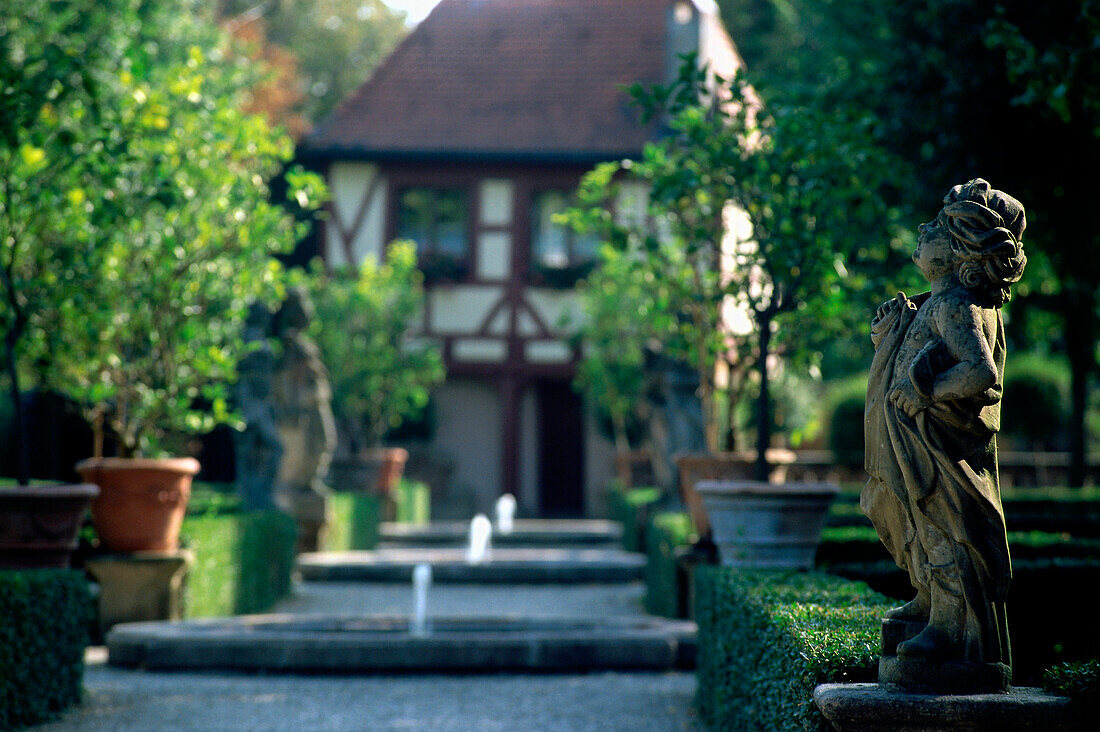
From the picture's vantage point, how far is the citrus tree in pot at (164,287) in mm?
7875

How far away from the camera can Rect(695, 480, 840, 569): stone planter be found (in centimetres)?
617

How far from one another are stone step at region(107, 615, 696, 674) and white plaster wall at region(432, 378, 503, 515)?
14.0 m

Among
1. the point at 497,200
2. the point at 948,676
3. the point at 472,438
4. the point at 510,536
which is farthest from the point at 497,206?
the point at 948,676

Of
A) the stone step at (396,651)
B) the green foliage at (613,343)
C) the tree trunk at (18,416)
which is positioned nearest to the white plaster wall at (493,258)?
the green foliage at (613,343)

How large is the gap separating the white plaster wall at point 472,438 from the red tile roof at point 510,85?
4.17m

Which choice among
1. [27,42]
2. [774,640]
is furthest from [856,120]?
[27,42]

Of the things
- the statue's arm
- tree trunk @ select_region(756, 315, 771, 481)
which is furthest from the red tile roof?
the statue's arm

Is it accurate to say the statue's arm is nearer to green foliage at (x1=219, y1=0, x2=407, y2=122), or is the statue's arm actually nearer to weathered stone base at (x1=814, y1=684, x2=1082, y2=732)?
weathered stone base at (x1=814, y1=684, x2=1082, y2=732)

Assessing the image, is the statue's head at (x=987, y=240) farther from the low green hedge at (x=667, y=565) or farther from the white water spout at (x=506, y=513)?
the white water spout at (x=506, y=513)

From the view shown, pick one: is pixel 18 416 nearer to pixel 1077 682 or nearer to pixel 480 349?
pixel 1077 682

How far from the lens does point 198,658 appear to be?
737cm

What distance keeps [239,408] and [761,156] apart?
17.8ft

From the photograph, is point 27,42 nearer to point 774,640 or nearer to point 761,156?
point 761,156

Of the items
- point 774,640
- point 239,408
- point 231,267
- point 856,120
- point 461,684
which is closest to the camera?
point 774,640
